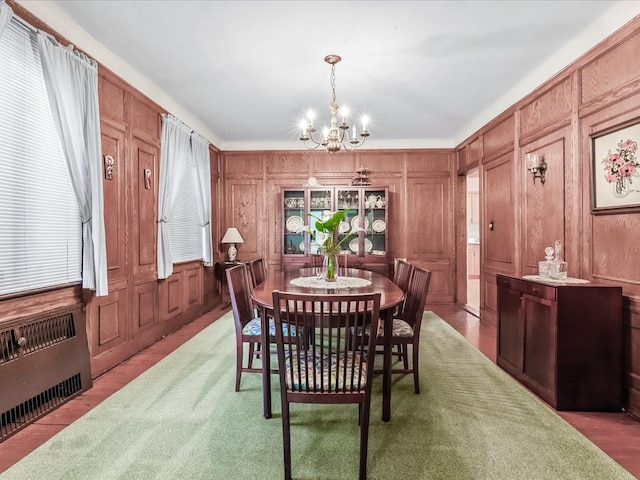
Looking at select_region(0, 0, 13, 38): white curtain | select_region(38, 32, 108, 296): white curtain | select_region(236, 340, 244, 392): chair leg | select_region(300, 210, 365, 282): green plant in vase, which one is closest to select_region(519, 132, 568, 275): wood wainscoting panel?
select_region(300, 210, 365, 282): green plant in vase

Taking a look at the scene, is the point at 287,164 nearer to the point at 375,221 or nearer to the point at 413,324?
the point at 375,221

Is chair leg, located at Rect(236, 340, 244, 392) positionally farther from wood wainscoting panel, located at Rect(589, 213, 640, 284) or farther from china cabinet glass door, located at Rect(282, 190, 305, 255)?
china cabinet glass door, located at Rect(282, 190, 305, 255)

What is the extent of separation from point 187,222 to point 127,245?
1427 mm

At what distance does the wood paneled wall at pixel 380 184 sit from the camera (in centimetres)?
576

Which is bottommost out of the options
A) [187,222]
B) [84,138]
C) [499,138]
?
[187,222]

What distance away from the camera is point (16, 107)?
2213 mm

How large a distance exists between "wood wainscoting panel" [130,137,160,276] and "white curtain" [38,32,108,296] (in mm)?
707

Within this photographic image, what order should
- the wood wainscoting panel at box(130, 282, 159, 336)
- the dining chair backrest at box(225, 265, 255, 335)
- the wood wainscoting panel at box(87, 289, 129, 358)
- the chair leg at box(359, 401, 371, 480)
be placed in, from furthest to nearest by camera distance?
the wood wainscoting panel at box(130, 282, 159, 336)
the wood wainscoting panel at box(87, 289, 129, 358)
the dining chair backrest at box(225, 265, 255, 335)
the chair leg at box(359, 401, 371, 480)

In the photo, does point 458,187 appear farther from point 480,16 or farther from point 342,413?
point 342,413

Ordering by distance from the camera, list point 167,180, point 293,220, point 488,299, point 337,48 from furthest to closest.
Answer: point 293,220 < point 488,299 < point 167,180 < point 337,48

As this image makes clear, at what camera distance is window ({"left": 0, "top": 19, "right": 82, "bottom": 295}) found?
214cm

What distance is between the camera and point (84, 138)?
2650 millimetres

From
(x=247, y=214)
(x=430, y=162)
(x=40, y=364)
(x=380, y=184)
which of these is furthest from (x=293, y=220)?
(x=40, y=364)

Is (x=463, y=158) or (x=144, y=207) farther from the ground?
(x=463, y=158)
